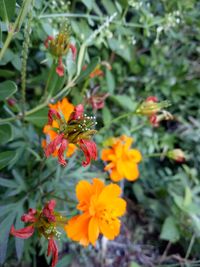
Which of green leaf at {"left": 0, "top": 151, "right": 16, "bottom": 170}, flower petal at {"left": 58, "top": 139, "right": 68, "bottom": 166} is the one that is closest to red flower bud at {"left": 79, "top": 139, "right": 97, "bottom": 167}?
flower petal at {"left": 58, "top": 139, "right": 68, "bottom": 166}

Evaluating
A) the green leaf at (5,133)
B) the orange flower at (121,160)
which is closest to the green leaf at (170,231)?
the orange flower at (121,160)

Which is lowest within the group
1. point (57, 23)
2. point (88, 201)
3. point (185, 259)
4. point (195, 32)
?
point (185, 259)

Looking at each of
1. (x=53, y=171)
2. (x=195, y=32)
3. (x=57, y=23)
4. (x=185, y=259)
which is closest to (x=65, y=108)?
(x=53, y=171)

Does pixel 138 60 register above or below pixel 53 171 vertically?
above

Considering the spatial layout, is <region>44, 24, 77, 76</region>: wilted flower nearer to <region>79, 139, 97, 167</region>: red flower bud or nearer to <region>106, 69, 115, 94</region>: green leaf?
<region>79, 139, 97, 167</region>: red flower bud

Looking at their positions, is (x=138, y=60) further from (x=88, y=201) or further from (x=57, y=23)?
(x=88, y=201)

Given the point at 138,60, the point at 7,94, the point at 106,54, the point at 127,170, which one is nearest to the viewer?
the point at 7,94
